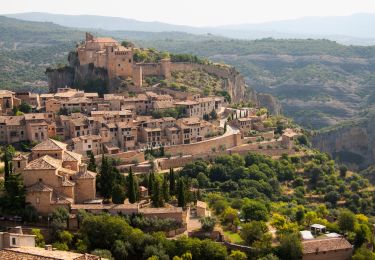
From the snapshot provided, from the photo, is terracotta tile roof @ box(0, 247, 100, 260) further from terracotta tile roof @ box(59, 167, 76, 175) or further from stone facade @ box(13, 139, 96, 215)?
terracotta tile roof @ box(59, 167, 76, 175)

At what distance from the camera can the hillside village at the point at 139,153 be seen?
137 ft

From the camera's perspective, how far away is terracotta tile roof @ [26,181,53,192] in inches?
1623

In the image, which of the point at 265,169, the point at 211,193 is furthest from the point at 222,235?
the point at 265,169

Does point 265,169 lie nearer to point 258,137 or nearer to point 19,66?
point 258,137

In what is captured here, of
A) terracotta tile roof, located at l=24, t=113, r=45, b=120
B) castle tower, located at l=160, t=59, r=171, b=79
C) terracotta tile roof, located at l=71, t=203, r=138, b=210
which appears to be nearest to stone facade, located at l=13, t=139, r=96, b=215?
terracotta tile roof, located at l=71, t=203, r=138, b=210

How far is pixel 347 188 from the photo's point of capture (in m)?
70.9

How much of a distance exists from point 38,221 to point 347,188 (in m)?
38.9

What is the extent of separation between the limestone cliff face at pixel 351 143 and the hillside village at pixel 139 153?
88.8ft

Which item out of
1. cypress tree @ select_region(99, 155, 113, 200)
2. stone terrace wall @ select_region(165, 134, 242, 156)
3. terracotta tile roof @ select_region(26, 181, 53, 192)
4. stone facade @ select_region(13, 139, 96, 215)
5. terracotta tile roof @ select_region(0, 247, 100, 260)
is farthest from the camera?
stone terrace wall @ select_region(165, 134, 242, 156)

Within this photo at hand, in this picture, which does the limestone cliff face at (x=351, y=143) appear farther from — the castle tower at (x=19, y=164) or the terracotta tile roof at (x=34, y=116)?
the castle tower at (x=19, y=164)

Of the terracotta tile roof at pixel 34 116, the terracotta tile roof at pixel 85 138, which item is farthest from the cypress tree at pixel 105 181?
the terracotta tile roof at pixel 34 116

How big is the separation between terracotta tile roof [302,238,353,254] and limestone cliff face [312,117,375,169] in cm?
7039

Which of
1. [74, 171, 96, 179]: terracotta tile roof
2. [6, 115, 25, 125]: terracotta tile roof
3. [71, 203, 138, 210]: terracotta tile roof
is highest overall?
[6, 115, 25, 125]: terracotta tile roof

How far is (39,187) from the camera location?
41438 mm
